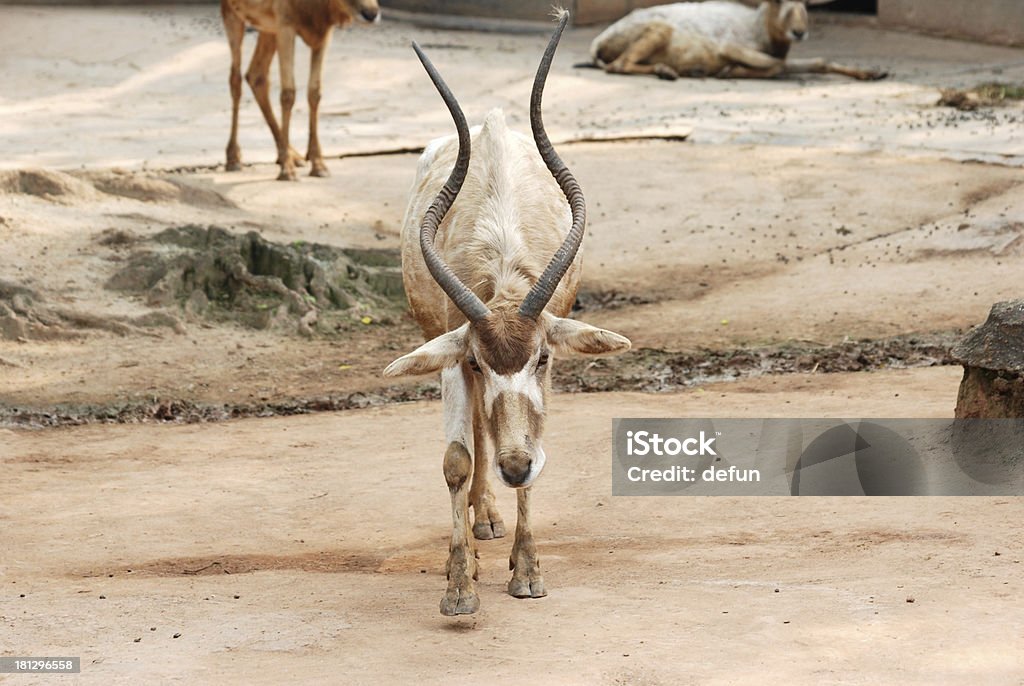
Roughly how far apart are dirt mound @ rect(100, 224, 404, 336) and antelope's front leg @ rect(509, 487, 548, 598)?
4.09 meters

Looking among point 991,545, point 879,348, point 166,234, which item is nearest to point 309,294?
point 166,234

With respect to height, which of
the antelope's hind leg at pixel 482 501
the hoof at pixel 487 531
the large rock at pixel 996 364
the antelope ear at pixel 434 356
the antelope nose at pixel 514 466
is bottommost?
the hoof at pixel 487 531

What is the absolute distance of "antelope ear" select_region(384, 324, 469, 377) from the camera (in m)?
4.71

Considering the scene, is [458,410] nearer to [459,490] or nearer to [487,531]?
[459,490]

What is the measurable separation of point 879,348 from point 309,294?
3672mm

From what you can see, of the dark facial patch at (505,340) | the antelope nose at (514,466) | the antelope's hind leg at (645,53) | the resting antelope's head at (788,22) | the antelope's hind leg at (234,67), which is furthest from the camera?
the antelope's hind leg at (645,53)

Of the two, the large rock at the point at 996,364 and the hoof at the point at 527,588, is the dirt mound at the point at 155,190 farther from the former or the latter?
the hoof at the point at 527,588

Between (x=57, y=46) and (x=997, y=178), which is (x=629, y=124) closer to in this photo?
(x=997, y=178)

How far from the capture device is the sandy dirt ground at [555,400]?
173 inches

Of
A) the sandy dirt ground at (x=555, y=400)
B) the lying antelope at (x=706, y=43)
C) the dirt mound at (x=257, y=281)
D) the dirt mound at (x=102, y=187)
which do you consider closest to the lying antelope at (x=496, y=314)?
the sandy dirt ground at (x=555, y=400)

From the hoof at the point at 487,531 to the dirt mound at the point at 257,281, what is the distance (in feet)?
11.2

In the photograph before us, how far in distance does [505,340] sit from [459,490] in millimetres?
620

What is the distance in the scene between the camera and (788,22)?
1717 centimetres

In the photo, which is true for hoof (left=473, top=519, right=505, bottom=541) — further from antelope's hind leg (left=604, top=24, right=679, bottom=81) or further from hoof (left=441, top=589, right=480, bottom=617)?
antelope's hind leg (left=604, top=24, right=679, bottom=81)
